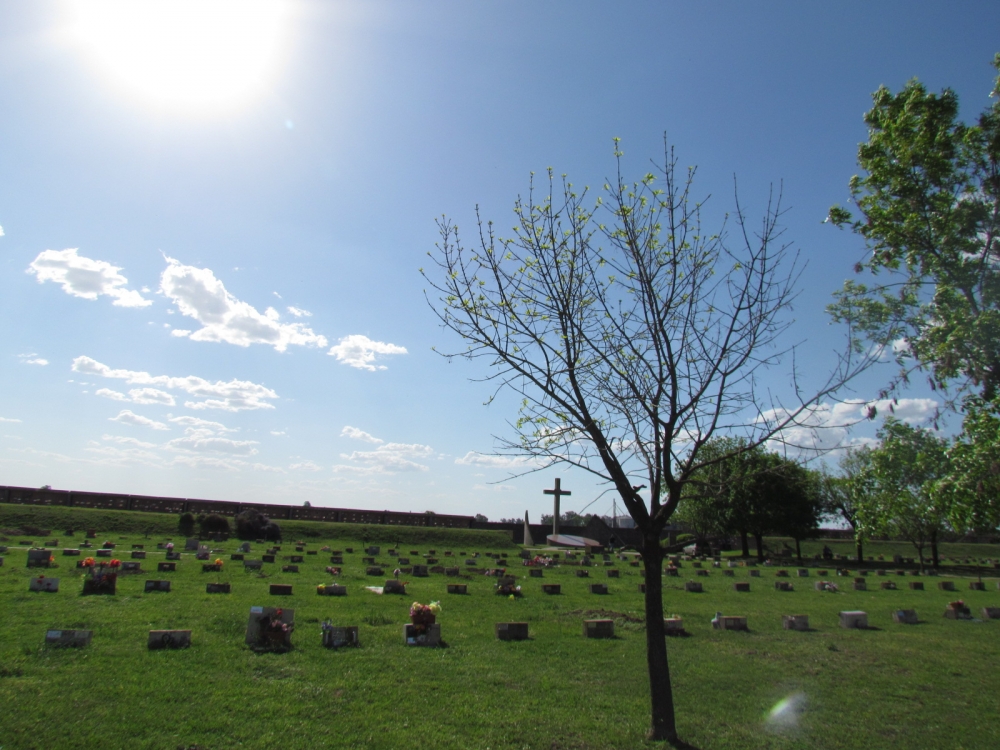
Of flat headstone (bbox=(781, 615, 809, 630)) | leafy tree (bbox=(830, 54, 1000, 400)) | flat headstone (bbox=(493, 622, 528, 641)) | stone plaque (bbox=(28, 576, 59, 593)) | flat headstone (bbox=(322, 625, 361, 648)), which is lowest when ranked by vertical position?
flat headstone (bbox=(781, 615, 809, 630))

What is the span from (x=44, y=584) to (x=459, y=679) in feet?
32.6

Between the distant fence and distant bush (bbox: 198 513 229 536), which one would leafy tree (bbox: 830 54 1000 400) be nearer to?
distant bush (bbox: 198 513 229 536)

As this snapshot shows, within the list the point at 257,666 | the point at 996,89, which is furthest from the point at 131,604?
the point at 996,89

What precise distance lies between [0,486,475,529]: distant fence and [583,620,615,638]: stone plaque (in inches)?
1460

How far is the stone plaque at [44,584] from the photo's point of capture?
12.5 metres

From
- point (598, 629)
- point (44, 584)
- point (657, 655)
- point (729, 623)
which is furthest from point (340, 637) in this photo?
point (729, 623)

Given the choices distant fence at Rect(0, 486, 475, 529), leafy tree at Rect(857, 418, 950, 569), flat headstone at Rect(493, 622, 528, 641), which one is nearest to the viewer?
leafy tree at Rect(857, 418, 950, 569)

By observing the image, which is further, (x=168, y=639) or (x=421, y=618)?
(x=421, y=618)

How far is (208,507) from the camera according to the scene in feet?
145

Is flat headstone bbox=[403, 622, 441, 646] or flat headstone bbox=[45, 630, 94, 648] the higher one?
flat headstone bbox=[45, 630, 94, 648]

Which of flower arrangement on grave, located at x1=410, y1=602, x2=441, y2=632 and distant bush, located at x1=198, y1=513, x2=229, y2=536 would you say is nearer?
flower arrangement on grave, located at x1=410, y1=602, x2=441, y2=632

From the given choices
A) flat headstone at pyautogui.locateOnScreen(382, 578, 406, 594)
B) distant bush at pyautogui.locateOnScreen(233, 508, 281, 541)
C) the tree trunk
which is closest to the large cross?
distant bush at pyautogui.locateOnScreen(233, 508, 281, 541)

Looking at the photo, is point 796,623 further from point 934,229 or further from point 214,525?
point 214,525

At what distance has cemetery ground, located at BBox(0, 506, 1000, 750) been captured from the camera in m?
6.16
